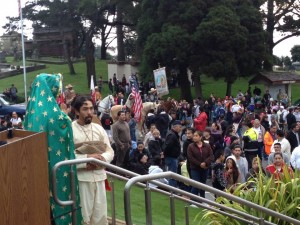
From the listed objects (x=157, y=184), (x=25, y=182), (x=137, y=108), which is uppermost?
(x=25, y=182)

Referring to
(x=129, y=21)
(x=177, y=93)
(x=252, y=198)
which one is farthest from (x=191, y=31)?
(x=252, y=198)

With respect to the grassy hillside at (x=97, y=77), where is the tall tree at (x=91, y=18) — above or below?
above

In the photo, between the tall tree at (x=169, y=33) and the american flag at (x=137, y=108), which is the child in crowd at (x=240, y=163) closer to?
the american flag at (x=137, y=108)

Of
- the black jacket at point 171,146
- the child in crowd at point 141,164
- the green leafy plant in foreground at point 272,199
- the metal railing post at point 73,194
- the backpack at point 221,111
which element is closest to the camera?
the metal railing post at point 73,194

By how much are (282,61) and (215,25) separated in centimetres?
3708

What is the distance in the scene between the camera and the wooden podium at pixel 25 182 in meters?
4.63

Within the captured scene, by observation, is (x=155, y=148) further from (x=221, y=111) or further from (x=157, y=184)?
(x=221, y=111)

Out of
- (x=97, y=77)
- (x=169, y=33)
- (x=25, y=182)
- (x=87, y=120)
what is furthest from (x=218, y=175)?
(x=97, y=77)

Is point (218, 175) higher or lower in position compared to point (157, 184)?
lower

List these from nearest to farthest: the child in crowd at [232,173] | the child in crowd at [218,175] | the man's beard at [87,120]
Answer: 1. the man's beard at [87,120]
2. the child in crowd at [232,173]
3. the child in crowd at [218,175]

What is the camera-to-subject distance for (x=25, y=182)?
484cm

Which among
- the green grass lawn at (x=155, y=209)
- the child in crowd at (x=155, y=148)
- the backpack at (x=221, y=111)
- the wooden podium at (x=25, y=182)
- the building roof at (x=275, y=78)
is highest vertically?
the wooden podium at (x=25, y=182)

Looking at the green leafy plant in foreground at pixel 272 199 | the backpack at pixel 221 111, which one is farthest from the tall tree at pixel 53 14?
the green leafy plant in foreground at pixel 272 199

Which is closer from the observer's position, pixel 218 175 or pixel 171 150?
pixel 218 175
